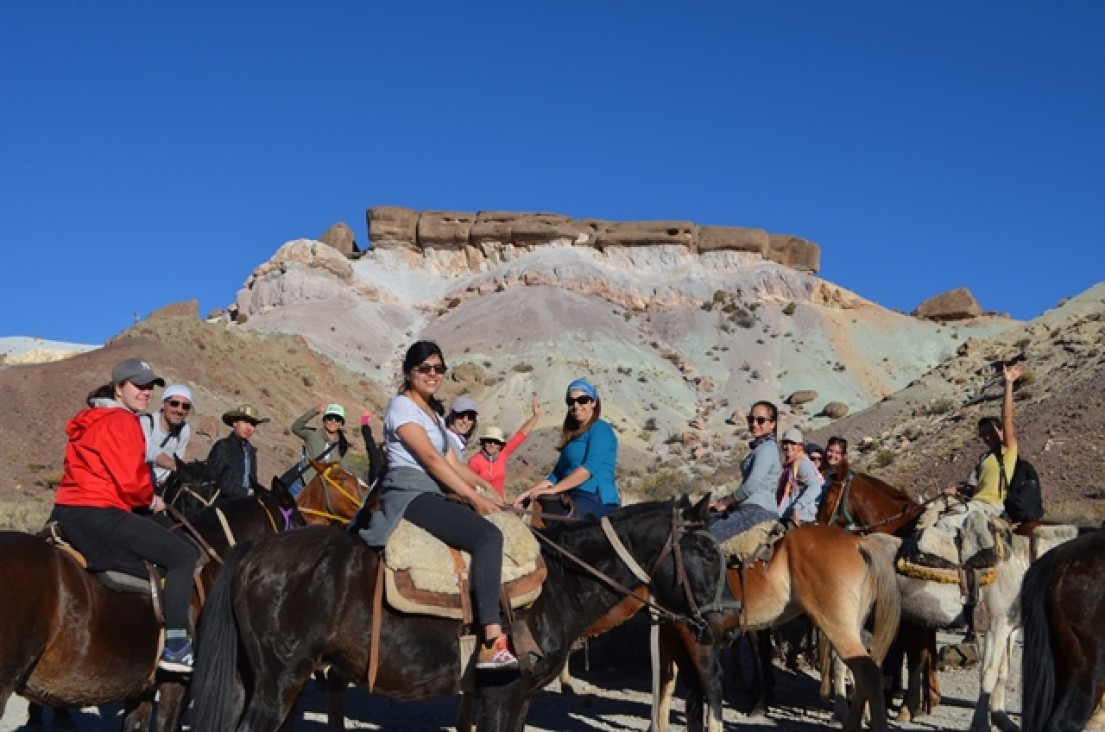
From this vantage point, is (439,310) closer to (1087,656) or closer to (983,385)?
(983,385)

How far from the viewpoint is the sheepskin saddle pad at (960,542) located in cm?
934

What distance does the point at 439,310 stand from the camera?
81.5 metres

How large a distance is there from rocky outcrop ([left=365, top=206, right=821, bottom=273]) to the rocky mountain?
0.58 feet

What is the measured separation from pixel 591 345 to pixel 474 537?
65.0 meters

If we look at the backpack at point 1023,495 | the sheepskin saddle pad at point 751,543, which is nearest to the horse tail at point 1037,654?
the sheepskin saddle pad at point 751,543

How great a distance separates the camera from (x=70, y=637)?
666cm

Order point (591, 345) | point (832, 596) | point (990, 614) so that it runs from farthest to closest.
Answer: point (591, 345) < point (990, 614) < point (832, 596)

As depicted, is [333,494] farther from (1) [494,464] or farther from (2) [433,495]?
(2) [433,495]

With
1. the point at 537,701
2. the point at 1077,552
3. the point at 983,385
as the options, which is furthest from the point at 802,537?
the point at 983,385

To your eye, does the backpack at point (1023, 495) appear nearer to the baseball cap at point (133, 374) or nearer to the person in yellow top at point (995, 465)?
the person in yellow top at point (995, 465)

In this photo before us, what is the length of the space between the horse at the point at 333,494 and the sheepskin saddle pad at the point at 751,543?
12.8ft

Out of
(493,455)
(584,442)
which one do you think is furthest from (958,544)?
(493,455)

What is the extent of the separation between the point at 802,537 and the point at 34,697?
6.06 metres

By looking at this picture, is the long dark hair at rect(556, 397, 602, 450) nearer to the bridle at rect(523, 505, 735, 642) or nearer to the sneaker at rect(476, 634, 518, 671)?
the bridle at rect(523, 505, 735, 642)
